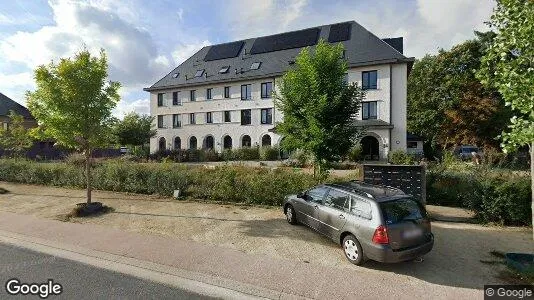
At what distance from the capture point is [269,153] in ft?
99.3

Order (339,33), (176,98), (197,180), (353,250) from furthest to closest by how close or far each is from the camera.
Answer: (176,98) < (339,33) < (197,180) < (353,250)

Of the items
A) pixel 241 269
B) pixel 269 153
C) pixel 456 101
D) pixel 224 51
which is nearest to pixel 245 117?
pixel 269 153

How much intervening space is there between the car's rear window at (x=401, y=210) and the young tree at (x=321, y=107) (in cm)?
435

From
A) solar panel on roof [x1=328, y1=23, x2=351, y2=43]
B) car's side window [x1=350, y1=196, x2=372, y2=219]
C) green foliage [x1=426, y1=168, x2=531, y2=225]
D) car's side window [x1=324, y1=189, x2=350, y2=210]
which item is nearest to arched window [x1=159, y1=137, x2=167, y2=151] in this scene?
solar panel on roof [x1=328, y1=23, x2=351, y2=43]

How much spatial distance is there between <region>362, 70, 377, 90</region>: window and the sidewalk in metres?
25.1

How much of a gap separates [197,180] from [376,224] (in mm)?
7668

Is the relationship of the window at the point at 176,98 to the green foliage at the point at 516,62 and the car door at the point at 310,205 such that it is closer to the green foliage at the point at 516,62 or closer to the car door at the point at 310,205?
the car door at the point at 310,205

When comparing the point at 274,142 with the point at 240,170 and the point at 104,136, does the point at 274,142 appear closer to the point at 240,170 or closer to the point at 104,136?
the point at 240,170

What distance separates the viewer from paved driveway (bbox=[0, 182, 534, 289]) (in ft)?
18.0

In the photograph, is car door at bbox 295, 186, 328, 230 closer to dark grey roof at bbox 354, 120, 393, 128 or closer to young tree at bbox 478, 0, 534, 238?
young tree at bbox 478, 0, 534, 238

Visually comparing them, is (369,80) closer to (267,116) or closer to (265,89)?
(265,89)

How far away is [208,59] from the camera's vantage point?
38.7 metres

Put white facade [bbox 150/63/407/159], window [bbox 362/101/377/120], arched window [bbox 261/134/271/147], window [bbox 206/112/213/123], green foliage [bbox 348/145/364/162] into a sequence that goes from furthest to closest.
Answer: window [bbox 206/112/213/123], arched window [bbox 261/134/271/147], window [bbox 362/101/377/120], white facade [bbox 150/63/407/159], green foliage [bbox 348/145/364/162]

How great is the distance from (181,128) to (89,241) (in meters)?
31.5
